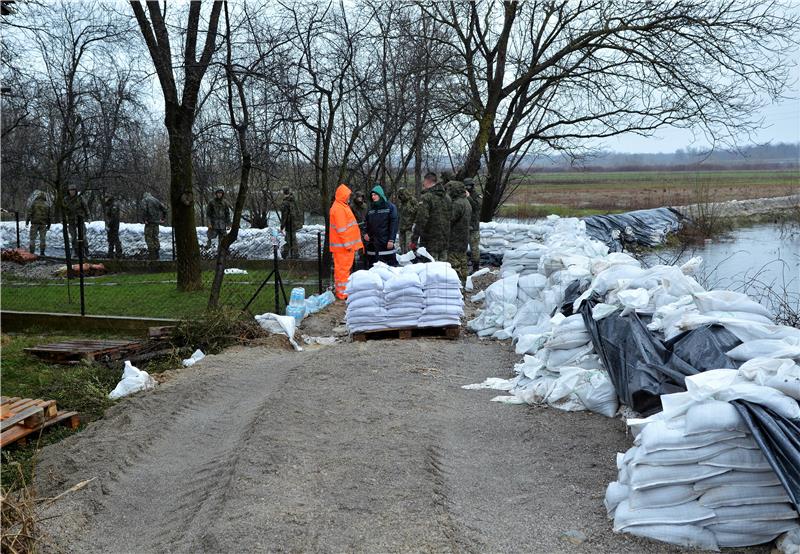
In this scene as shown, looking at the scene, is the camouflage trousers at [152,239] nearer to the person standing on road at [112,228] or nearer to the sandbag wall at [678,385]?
the person standing on road at [112,228]

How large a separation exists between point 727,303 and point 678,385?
92 cm

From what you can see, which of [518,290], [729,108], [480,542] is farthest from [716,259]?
[480,542]

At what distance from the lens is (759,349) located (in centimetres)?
438

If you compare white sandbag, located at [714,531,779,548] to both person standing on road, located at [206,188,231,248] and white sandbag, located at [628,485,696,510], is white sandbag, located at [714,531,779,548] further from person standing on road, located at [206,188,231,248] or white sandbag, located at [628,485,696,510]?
person standing on road, located at [206,188,231,248]

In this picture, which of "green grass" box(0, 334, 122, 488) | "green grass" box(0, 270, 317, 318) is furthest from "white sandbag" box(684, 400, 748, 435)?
"green grass" box(0, 270, 317, 318)

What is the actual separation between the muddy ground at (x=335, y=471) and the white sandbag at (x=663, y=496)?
169 millimetres

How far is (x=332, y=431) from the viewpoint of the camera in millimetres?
5258

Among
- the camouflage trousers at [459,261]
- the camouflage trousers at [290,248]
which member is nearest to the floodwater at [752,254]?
the camouflage trousers at [459,261]

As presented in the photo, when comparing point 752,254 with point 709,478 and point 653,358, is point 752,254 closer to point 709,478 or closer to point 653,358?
point 653,358

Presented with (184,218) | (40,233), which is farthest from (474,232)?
(40,233)

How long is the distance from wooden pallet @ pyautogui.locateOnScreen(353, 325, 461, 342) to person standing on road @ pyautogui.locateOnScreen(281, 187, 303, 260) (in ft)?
26.3

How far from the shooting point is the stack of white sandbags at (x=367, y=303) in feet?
28.6

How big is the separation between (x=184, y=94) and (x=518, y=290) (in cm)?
604

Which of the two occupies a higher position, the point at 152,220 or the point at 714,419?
the point at 152,220
